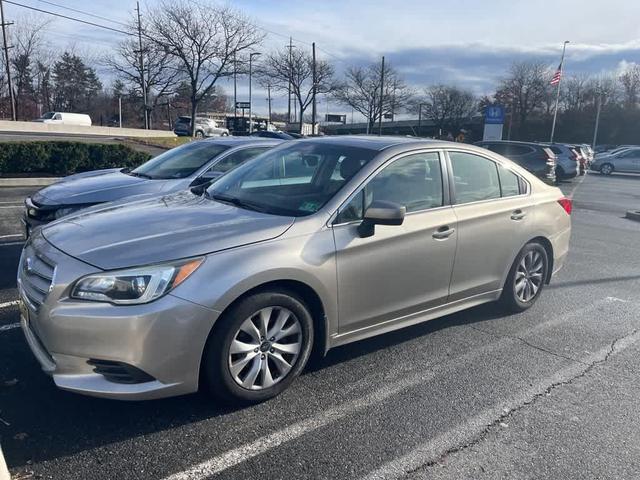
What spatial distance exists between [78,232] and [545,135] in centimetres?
7590

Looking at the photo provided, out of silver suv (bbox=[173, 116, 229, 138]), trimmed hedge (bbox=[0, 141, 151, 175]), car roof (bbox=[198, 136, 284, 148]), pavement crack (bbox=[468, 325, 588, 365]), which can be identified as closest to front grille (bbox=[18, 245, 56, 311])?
pavement crack (bbox=[468, 325, 588, 365])

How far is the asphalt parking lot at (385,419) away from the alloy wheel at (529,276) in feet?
1.79

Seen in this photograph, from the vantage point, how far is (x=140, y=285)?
109 inches

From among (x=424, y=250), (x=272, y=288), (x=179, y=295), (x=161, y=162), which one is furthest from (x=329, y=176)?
(x=161, y=162)

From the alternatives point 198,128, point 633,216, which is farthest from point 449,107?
point 633,216

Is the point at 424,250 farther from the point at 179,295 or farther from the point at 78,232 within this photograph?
the point at 78,232

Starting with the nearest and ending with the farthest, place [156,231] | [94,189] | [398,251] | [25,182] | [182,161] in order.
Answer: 1. [156,231]
2. [398,251]
3. [94,189]
4. [182,161]
5. [25,182]

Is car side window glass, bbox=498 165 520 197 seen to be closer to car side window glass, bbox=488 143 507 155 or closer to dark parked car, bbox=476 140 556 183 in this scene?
dark parked car, bbox=476 140 556 183

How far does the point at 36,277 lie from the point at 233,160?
4096 millimetres

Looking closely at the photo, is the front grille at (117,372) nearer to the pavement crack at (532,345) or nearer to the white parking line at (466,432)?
the white parking line at (466,432)

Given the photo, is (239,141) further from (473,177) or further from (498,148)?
(498,148)

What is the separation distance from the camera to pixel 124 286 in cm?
277

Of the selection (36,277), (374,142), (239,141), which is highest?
(374,142)

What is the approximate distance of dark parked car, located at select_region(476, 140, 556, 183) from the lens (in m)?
17.5
